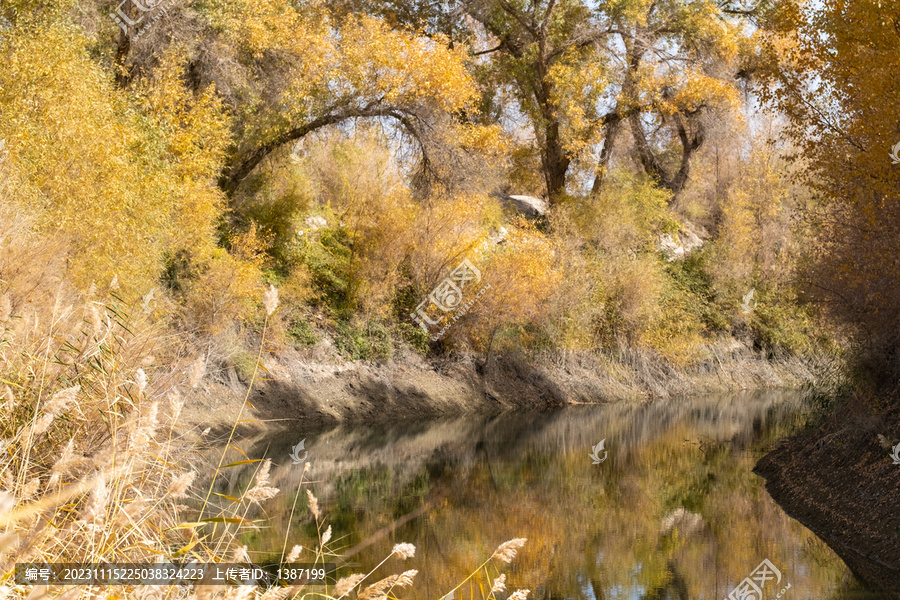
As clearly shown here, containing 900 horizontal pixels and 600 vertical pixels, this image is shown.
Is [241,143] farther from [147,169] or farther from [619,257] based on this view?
[619,257]

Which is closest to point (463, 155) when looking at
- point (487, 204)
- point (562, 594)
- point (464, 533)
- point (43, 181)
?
point (487, 204)

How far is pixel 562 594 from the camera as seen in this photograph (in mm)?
8703

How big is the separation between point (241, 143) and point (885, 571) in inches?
849
